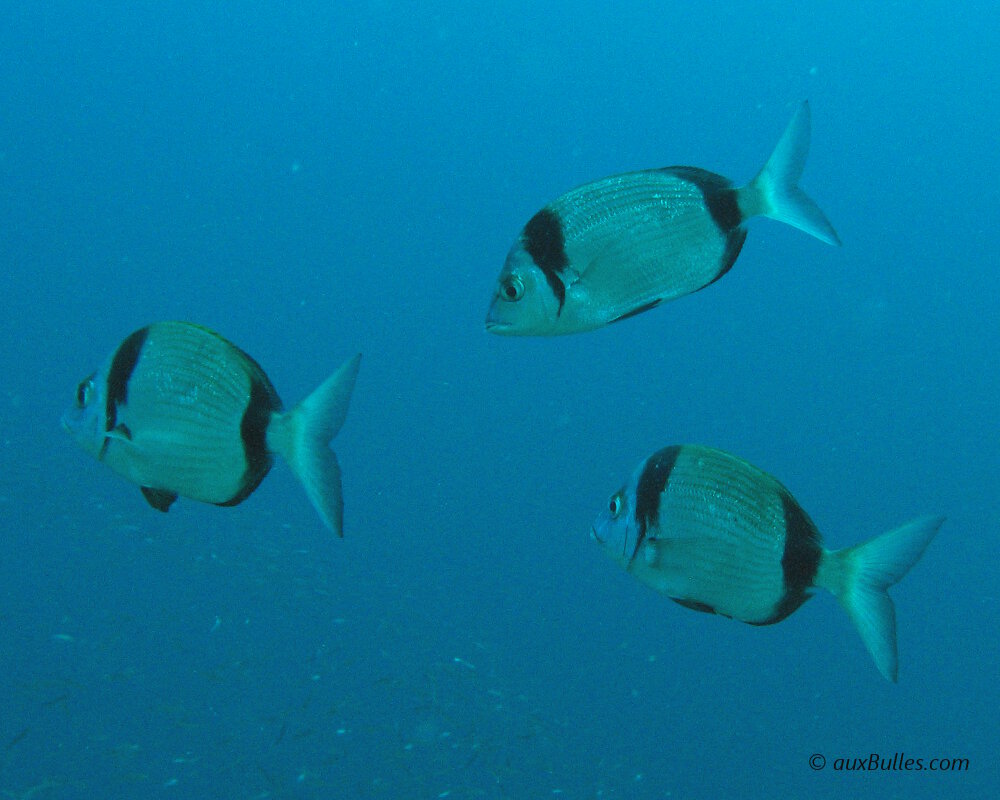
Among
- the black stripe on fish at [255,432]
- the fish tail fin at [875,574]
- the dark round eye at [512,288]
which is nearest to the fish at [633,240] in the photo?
the dark round eye at [512,288]

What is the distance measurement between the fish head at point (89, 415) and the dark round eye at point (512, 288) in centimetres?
101

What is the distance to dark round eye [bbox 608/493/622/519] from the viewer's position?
2182mm

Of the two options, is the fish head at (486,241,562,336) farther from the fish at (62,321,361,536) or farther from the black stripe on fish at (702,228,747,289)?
the fish at (62,321,361,536)

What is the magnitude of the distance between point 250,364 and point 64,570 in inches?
322

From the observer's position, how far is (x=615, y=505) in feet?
7.19

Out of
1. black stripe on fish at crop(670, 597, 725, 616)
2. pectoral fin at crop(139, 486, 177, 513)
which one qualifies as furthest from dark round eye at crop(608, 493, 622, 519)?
pectoral fin at crop(139, 486, 177, 513)

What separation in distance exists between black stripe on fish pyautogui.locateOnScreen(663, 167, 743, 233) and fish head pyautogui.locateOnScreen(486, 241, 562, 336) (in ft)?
1.41

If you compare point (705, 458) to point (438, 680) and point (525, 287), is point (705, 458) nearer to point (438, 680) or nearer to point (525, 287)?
point (525, 287)

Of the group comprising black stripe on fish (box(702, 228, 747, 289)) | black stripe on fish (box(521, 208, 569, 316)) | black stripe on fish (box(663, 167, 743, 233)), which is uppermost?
black stripe on fish (box(663, 167, 743, 233))

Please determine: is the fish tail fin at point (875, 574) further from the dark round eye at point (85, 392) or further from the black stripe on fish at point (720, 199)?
the dark round eye at point (85, 392)

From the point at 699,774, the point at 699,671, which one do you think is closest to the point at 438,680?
the point at 699,774

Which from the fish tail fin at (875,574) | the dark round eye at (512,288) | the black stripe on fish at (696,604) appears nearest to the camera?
the fish tail fin at (875,574)

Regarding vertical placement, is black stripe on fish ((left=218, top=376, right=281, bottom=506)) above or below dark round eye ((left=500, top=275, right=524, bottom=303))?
below

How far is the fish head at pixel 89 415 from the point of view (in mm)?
2100
